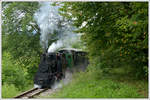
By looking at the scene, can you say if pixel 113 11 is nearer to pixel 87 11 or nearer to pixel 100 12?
pixel 100 12

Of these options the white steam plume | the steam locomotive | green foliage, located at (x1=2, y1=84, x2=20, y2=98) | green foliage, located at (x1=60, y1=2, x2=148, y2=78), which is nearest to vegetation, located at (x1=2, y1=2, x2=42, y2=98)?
green foliage, located at (x1=2, y1=84, x2=20, y2=98)

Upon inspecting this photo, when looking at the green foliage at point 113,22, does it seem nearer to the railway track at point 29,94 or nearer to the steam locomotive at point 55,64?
the steam locomotive at point 55,64

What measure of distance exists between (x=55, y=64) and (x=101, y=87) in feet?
4.36

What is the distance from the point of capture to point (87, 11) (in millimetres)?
3406

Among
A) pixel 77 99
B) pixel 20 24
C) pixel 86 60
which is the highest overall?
pixel 20 24

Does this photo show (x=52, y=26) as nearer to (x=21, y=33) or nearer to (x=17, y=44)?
(x=21, y=33)

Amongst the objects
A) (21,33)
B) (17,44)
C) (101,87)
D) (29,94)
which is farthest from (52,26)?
(101,87)

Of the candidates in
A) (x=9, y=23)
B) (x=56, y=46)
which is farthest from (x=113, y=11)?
(x=9, y=23)

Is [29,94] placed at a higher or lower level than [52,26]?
lower

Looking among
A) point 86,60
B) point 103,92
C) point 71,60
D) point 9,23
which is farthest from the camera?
point 86,60

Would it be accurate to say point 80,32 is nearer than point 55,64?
Yes

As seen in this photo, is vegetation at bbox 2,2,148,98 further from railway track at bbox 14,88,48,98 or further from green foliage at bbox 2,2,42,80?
railway track at bbox 14,88,48,98

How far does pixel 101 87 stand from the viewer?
4.06m

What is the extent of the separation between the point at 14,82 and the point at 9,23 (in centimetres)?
116
